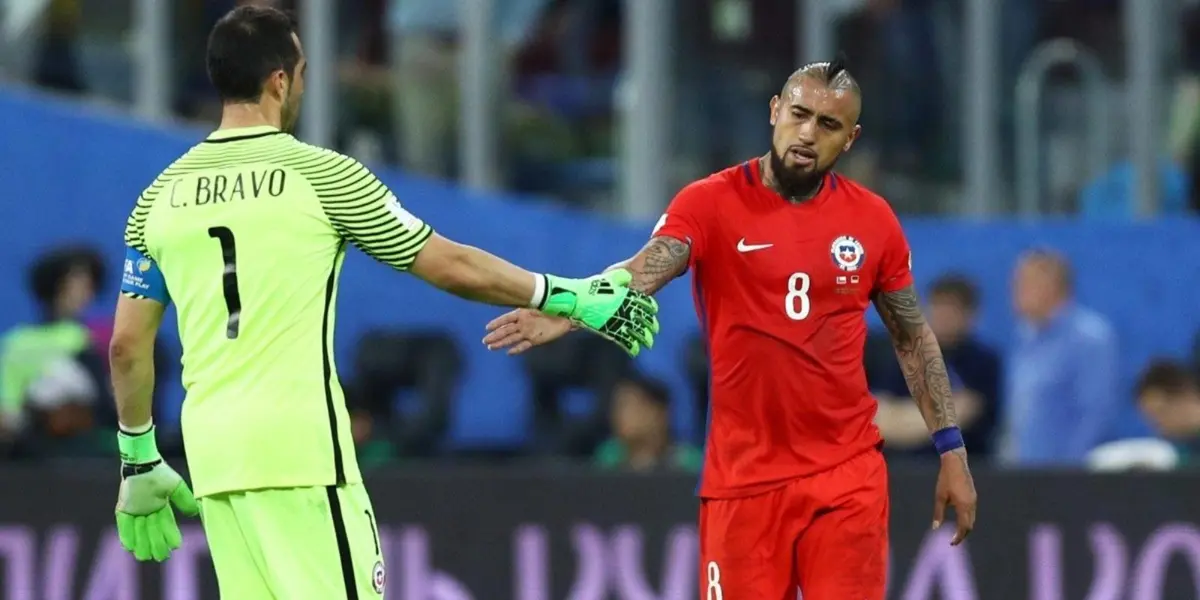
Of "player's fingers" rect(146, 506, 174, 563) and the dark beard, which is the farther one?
the dark beard

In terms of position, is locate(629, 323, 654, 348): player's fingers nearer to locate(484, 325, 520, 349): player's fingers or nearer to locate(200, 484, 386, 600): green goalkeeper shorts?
locate(484, 325, 520, 349): player's fingers

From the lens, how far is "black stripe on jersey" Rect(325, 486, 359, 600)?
5.21 m

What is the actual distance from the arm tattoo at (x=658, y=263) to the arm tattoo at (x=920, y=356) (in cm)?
67

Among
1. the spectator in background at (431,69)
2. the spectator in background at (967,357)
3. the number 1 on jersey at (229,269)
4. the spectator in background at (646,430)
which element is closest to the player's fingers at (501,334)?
the number 1 on jersey at (229,269)

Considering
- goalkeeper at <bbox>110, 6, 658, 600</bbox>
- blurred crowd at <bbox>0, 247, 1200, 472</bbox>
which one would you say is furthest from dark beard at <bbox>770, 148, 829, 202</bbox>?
blurred crowd at <bbox>0, 247, 1200, 472</bbox>

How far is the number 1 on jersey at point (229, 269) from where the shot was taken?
16.9 ft

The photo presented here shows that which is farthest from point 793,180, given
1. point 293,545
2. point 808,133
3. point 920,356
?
point 293,545

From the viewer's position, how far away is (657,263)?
5.97 metres

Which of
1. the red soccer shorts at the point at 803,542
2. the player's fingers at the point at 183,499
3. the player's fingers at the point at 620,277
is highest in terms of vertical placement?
the player's fingers at the point at 620,277

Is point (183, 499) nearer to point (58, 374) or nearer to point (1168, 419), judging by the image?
point (58, 374)

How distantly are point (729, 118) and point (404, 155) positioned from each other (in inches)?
74.7

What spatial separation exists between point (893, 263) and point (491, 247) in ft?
19.6

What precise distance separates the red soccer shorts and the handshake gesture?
0.81 m

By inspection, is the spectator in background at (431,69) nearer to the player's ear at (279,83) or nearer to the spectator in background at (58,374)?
the spectator in background at (58,374)
